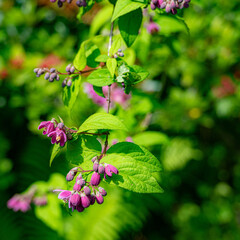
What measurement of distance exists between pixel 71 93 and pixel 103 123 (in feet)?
0.59

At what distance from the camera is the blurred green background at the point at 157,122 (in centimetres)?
207

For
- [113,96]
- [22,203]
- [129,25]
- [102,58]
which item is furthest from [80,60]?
[22,203]

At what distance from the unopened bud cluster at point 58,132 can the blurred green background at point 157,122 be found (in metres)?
0.91

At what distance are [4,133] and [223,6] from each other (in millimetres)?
2448

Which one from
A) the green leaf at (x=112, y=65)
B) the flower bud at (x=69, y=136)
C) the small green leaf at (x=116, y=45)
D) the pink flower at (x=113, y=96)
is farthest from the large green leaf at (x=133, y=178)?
the pink flower at (x=113, y=96)

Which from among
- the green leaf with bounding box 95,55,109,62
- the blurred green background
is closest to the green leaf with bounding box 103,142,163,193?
the green leaf with bounding box 95,55,109,62

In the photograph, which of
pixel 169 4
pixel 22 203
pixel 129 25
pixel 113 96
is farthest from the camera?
pixel 22 203

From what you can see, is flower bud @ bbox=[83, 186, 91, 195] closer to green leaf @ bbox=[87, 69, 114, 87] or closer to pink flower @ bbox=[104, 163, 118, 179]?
pink flower @ bbox=[104, 163, 118, 179]

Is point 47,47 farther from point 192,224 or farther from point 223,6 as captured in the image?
point 192,224

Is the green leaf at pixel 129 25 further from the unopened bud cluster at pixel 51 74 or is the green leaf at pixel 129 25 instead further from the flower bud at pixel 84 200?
the flower bud at pixel 84 200

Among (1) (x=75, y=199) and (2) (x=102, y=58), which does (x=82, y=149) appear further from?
(2) (x=102, y=58)

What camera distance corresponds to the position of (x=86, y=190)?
560 mm

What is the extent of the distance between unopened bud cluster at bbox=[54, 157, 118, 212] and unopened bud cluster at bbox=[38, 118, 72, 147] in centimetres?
8

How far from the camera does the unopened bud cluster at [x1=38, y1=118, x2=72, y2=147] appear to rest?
63 cm
